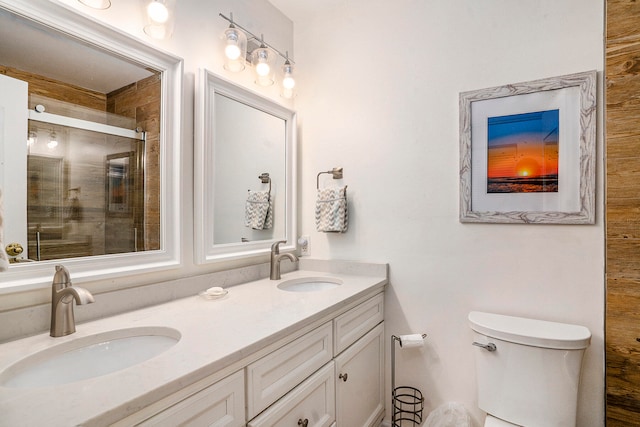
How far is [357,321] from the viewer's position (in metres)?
1.60

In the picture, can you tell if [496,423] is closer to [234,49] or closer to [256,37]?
[234,49]

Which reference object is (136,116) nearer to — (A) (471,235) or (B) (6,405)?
(B) (6,405)

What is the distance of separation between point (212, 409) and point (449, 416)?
4.27 ft

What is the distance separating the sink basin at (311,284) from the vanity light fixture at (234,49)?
1145 millimetres

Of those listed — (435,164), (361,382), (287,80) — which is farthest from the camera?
(287,80)

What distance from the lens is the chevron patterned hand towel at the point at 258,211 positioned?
1.86m

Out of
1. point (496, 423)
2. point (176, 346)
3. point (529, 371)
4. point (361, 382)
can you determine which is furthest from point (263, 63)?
point (496, 423)

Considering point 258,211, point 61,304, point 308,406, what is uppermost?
point 258,211

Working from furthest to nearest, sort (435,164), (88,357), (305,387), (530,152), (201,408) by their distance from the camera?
(435,164) → (530,152) → (305,387) → (88,357) → (201,408)

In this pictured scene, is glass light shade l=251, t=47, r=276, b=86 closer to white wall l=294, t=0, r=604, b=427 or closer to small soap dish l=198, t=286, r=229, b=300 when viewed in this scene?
white wall l=294, t=0, r=604, b=427

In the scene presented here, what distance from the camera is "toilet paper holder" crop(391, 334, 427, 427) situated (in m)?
1.70

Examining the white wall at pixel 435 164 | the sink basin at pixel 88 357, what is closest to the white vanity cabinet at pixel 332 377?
the white wall at pixel 435 164

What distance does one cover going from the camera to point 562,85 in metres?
1.46

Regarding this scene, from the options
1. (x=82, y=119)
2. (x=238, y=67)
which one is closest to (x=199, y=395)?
(x=82, y=119)
